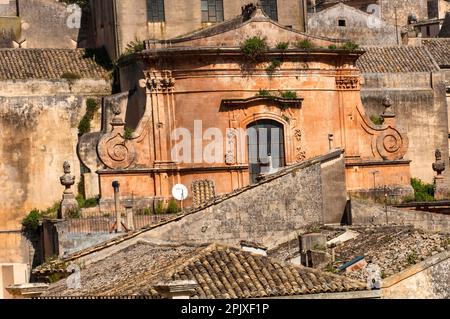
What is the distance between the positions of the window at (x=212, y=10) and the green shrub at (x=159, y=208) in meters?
8.88

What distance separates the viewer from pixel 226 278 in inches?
1082

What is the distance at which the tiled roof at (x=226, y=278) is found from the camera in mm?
26625

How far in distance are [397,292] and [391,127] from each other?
965 inches

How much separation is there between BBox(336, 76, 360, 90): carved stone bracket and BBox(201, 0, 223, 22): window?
5.86 meters

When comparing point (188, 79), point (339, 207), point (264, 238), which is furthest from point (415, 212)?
point (188, 79)

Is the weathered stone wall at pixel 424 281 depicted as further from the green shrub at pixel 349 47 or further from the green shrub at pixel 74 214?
the green shrub at pixel 349 47

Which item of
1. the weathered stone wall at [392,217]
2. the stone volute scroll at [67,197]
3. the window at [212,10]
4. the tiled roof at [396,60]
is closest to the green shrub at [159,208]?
the stone volute scroll at [67,197]

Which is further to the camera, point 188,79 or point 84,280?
point 188,79

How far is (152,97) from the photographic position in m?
51.2

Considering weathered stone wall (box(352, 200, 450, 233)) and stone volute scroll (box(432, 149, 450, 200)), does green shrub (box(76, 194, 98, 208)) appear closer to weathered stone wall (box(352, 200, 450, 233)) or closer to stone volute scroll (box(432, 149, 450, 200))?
weathered stone wall (box(352, 200, 450, 233))

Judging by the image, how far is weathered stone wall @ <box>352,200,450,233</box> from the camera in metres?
43.3

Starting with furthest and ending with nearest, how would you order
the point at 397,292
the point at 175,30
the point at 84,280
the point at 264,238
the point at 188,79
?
the point at 175,30 < the point at 188,79 < the point at 264,238 < the point at 84,280 < the point at 397,292

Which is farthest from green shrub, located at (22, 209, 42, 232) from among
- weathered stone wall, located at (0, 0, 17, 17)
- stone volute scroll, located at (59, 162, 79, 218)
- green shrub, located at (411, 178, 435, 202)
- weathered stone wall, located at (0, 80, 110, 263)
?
weathered stone wall, located at (0, 0, 17, 17)
